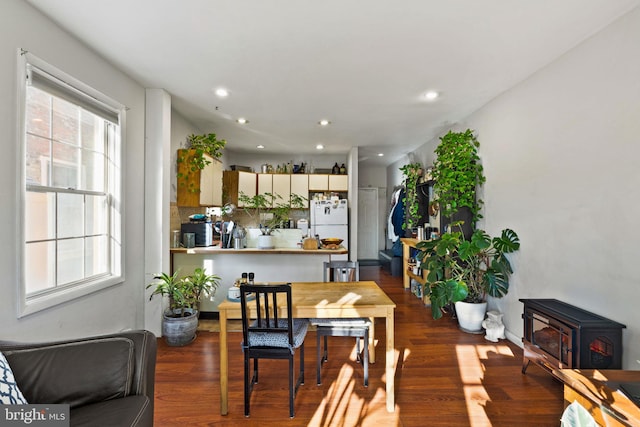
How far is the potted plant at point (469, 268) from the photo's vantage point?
307 centimetres

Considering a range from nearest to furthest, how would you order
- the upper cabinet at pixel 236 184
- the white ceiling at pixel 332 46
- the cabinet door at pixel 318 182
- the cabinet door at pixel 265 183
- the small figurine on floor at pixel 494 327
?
the white ceiling at pixel 332 46
the small figurine on floor at pixel 494 327
the upper cabinet at pixel 236 184
the cabinet door at pixel 265 183
the cabinet door at pixel 318 182

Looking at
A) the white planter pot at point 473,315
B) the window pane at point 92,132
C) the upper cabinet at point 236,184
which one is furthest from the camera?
the upper cabinet at point 236,184

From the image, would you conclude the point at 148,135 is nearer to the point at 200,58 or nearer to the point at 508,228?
the point at 200,58

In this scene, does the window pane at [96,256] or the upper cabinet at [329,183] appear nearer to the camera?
the window pane at [96,256]

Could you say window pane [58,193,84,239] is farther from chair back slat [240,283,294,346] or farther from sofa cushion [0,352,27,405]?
chair back slat [240,283,294,346]

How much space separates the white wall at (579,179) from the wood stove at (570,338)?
10 cm

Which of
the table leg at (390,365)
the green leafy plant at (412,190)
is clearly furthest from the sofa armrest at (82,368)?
the green leafy plant at (412,190)

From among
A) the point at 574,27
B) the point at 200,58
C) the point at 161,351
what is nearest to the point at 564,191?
the point at 574,27

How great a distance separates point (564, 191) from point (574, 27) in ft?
3.75

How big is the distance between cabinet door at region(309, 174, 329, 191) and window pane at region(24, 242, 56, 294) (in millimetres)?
4359

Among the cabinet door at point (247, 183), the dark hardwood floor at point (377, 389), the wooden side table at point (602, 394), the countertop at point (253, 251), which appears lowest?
the dark hardwood floor at point (377, 389)

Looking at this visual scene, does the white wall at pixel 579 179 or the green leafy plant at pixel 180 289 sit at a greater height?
the white wall at pixel 579 179

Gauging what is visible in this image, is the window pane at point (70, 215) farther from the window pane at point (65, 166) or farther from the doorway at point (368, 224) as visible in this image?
the doorway at point (368, 224)

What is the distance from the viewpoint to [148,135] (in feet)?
10.5
